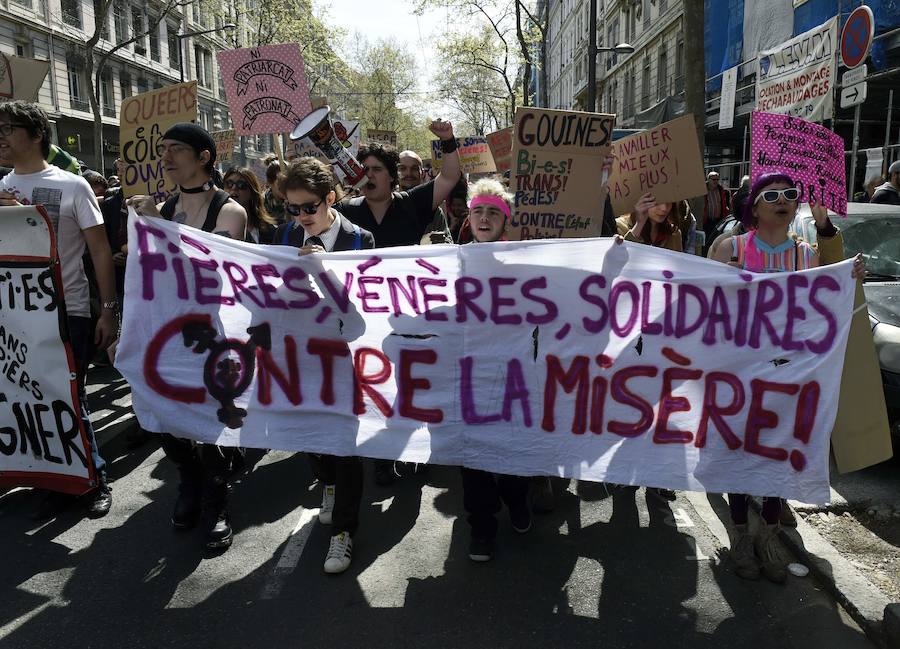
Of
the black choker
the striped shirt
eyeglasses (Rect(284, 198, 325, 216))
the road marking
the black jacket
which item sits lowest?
the road marking

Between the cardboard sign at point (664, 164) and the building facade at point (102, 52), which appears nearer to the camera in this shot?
the cardboard sign at point (664, 164)

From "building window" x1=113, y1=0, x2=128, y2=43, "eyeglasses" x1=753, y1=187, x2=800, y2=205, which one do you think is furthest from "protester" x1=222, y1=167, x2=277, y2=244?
"building window" x1=113, y1=0, x2=128, y2=43

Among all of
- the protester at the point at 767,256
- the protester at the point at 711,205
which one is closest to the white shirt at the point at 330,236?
the protester at the point at 767,256

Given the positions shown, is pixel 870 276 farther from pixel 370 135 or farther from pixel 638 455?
pixel 370 135

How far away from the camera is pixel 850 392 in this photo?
126 inches

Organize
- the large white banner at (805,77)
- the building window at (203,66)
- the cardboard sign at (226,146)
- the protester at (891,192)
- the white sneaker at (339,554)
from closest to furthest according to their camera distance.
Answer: the white sneaker at (339,554), the large white banner at (805,77), the protester at (891,192), the cardboard sign at (226,146), the building window at (203,66)

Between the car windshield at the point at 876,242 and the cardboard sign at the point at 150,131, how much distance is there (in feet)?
16.7

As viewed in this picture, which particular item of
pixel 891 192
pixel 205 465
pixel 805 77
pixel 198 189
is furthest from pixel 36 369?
pixel 891 192

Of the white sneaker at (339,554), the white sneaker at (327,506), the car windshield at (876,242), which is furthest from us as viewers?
the car windshield at (876,242)

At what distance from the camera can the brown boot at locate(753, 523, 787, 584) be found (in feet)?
10.6

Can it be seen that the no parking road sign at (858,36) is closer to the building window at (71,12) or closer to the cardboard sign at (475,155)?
the cardboard sign at (475,155)

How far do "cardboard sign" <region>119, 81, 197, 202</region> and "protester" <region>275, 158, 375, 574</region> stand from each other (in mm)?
2186

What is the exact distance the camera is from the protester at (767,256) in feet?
10.8

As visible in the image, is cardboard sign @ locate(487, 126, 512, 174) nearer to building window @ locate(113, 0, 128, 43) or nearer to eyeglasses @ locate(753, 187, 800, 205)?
eyeglasses @ locate(753, 187, 800, 205)
